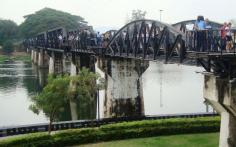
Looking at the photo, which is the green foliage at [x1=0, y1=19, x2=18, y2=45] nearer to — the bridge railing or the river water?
the river water

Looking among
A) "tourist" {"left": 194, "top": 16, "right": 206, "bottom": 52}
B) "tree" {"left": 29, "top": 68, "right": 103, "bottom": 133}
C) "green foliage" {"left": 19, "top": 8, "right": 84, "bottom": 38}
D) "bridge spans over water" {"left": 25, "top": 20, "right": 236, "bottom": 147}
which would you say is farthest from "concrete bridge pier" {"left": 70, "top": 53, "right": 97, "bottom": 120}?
"green foliage" {"left": 19, "top": 8, "right": 84, "bottom": 38}

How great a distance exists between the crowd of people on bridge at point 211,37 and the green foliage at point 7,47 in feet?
436

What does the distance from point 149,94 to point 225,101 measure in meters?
43.6

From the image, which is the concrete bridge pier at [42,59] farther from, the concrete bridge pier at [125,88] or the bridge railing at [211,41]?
the bridge railing at [211,41]

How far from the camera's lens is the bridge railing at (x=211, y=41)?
2275 cm

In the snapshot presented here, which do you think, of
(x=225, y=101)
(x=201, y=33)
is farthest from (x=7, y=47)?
(x=225, y=101)

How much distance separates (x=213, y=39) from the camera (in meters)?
23.5

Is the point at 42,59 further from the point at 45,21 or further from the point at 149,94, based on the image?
the point at 149,94

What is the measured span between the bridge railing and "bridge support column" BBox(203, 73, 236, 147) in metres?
1.54

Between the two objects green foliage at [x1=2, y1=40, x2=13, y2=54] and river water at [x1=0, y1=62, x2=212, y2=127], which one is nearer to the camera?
river water at [x1=0, y1=62, x2=212, y2=127]

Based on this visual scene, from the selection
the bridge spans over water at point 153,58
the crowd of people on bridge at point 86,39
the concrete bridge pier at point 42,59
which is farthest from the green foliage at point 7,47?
the bridge spans over water at point 153,58

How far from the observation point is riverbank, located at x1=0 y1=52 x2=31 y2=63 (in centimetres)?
14362

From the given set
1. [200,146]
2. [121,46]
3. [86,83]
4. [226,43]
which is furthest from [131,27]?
[226,43]

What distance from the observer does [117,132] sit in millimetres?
32469
